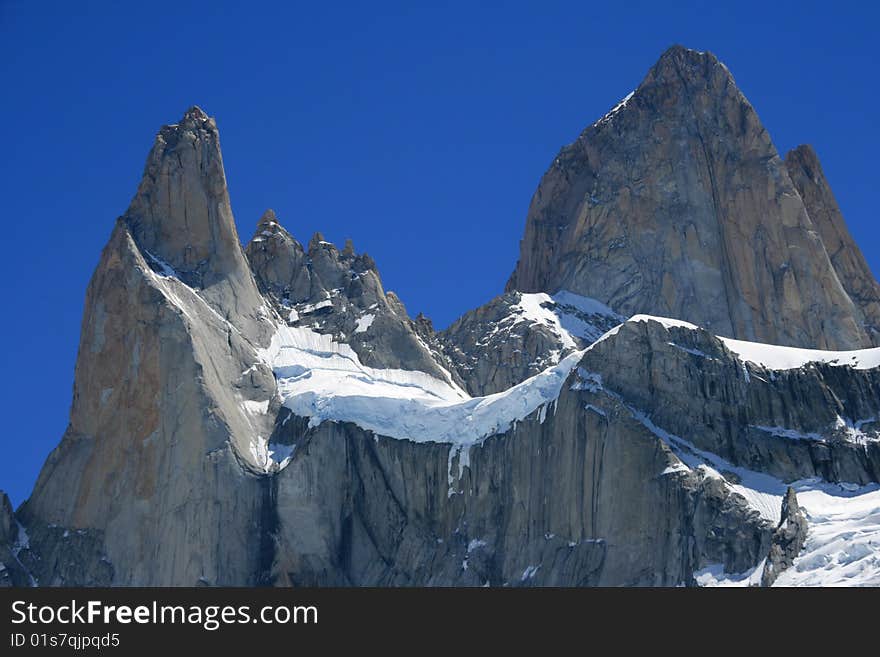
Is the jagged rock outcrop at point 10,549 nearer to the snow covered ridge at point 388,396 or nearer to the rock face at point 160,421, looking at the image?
the rock face at point 160,421

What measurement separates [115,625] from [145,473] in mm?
77489

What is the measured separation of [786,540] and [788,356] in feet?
76.9

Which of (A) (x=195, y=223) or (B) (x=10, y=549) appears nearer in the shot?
(B) (x=10, y=549)

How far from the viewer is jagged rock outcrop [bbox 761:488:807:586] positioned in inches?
5807

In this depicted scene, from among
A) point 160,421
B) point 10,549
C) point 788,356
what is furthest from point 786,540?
point 10,549

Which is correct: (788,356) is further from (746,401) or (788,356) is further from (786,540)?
(786,540)

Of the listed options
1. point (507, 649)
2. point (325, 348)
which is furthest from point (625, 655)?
point (325, 348)

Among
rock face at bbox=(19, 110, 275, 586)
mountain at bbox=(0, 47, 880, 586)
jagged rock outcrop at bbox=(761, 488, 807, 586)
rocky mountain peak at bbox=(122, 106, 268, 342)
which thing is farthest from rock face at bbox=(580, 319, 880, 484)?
rocky mountain peak at bbox=(122, 106, 268, 342)

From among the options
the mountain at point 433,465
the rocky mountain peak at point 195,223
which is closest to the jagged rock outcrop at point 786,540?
the mountain at point 433,465

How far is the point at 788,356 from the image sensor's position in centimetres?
16938

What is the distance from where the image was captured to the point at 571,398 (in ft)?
549

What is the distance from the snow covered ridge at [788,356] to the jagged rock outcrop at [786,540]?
1760cm

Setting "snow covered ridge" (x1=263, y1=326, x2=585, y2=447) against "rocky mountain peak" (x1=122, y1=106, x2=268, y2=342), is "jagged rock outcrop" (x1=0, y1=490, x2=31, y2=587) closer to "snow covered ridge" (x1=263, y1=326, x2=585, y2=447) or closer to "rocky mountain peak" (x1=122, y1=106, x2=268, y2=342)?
"snow covered ridge" (x1=263, y1=326, x2=585, y2=447)

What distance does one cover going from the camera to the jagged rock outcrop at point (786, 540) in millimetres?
147500
